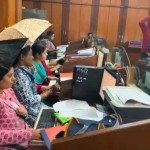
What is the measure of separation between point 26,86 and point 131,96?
33.0 inches

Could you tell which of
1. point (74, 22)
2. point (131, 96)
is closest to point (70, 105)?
point (131, 96)

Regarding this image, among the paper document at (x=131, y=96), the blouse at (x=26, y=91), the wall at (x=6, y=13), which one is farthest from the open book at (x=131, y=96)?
the wall at (x=6, y=13)

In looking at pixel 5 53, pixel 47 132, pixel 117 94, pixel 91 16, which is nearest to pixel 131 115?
pixel 117 94

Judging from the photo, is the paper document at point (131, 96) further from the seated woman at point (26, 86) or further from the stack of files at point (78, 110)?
the seated woman at point (26, 86)

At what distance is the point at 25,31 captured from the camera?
2027 mm

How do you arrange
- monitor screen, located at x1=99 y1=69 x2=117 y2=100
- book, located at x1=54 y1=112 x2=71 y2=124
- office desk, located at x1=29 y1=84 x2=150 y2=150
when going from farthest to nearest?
monitor screen, located at x1=99 y1=69 x2=117 y2=100 → book, located at x1=54 y1=112 x2=71 y2=124 → office desk, located at x1=29 y1=84 x2=150 y2=150

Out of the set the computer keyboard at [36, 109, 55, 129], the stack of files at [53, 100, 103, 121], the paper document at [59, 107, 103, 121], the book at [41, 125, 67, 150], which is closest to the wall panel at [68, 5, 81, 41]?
the stack of files at [53, 100, 103, 121]

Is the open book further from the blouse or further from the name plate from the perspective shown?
the name plate

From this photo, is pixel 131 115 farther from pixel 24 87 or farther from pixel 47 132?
pixel 24 87

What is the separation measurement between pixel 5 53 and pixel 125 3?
5.56 meters

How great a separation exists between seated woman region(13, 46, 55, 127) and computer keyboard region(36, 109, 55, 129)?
16 centimetres

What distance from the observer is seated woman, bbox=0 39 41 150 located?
48.5 inches

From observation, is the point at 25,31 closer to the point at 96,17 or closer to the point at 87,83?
the point at 87,83

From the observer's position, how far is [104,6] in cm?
637
